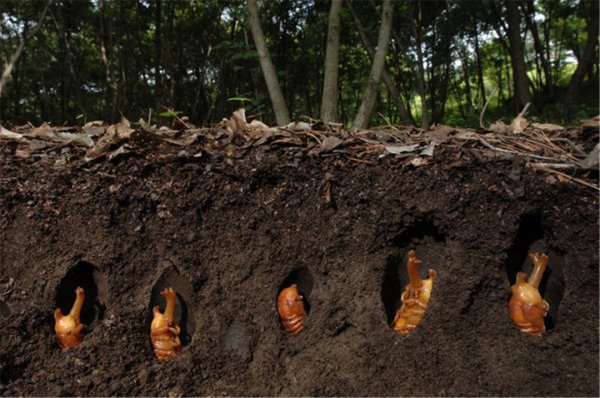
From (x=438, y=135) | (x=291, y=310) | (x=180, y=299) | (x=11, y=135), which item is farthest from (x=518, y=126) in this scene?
(x=11, y=135)

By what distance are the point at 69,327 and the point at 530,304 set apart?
2.18 m

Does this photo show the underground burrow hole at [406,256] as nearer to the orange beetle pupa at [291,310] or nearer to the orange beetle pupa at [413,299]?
the orange beetle pupa at [413,299]

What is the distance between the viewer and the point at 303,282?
7.64 ft

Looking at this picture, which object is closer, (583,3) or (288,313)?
(288,313)

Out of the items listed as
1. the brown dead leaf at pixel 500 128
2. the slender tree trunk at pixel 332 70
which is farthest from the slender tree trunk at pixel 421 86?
the brown dead leaf at pixel 500 128

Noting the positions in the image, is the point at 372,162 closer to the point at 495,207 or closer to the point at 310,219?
the point at 310,219

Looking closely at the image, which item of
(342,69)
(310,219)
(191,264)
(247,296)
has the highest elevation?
(342,69)

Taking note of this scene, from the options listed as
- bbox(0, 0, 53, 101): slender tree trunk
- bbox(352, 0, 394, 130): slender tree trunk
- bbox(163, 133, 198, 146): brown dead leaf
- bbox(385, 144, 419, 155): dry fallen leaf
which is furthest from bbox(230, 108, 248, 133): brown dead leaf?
bbox(0, 0, 53, 101): slender tree trunk

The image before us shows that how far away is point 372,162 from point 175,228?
40.3 inches

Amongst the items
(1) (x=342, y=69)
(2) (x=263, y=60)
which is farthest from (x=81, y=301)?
(1) (x=342, y=69)

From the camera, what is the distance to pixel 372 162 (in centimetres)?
216

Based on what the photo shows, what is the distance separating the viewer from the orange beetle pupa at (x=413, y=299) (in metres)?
2.13

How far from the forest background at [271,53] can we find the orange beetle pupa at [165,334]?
23.2 ft

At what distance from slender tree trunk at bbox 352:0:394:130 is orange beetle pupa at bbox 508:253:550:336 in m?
3.50
